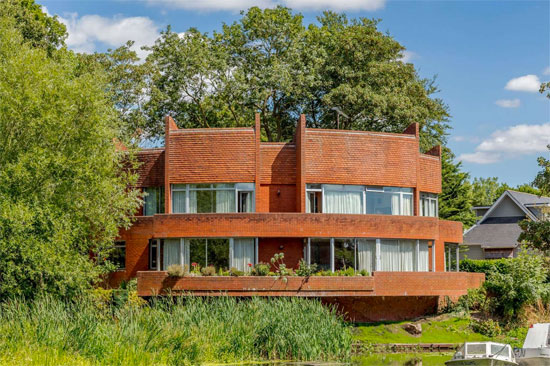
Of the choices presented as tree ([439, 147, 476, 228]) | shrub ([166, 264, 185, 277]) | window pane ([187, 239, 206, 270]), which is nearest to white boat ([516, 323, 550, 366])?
shrub ([166, 264, 185, 277])

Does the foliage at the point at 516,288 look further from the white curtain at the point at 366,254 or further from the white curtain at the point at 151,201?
the white curtain at the point at 151,201

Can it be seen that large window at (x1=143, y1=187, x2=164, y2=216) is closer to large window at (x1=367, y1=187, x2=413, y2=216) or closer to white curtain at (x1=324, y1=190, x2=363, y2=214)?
white curtain at (x1=324, y1=190, x2=363, y2=214)

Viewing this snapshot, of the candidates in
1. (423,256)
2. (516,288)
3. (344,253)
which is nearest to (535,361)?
(516,288)

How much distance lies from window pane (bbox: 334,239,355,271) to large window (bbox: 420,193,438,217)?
6344mm

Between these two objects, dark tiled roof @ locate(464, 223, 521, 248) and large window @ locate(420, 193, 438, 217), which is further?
dark tiled roof @ locate(464, 223, 521, 248)

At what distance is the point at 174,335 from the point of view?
2723cm

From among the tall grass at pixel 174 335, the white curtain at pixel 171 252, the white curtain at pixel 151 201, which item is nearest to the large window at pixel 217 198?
the white curtain at pixel 171 252

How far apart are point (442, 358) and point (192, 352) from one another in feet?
38.8

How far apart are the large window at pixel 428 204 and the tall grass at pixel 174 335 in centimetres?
1430

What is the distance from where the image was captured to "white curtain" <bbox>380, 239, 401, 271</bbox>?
41906 millimetres

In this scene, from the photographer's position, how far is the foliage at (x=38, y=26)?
51181 millimetres

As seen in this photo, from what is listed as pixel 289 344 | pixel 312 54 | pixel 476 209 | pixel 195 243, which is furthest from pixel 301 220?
pixel 476 209

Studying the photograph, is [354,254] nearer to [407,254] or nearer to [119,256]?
[407,254]

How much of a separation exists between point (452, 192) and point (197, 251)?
90.1 feet
